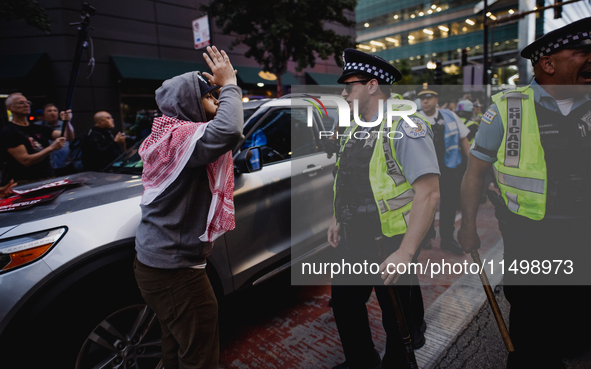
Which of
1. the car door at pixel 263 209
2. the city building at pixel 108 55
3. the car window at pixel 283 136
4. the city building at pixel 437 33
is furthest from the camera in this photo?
the city building at pixel 437 33

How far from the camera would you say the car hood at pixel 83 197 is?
2.05 m

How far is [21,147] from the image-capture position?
13.7 ft

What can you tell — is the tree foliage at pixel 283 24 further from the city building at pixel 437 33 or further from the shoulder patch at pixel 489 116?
the city building at pixel 437 33

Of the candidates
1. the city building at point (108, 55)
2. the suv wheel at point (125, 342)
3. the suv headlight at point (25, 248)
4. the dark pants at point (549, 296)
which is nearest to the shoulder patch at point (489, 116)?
the dark pants at point (549, 296)

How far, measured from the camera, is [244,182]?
9.30ft

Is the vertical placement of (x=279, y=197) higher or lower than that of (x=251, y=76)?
lower

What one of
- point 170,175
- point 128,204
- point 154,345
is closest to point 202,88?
point 170,175

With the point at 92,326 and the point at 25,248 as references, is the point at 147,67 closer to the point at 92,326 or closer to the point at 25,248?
the point at 25,248

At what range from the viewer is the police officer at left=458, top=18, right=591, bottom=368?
175 centimetres

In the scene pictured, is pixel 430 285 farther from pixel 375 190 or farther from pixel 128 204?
pixel 128 204

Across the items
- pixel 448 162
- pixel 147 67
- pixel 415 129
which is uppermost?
pixel 147 67

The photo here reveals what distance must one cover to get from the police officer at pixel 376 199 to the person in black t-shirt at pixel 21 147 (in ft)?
12.3

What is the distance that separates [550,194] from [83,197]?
2773 millimetres

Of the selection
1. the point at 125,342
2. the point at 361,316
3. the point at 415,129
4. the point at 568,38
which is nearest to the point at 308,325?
the point at 361,316
